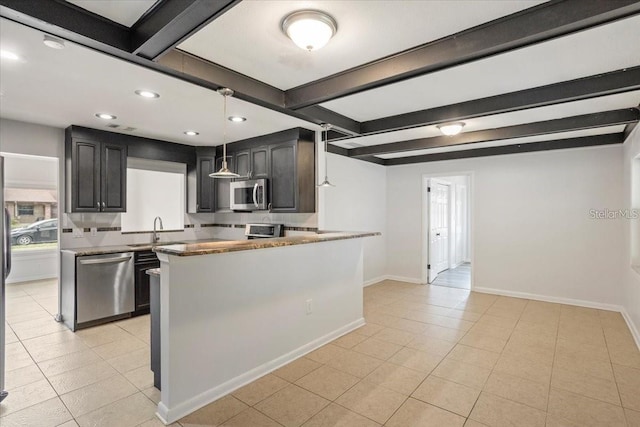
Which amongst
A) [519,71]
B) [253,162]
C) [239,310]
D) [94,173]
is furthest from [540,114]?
[94,173]

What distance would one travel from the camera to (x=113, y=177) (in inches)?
173

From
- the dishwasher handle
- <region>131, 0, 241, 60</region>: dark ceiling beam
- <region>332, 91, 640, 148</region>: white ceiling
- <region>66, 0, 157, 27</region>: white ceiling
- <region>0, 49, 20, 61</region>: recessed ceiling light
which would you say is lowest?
the dishwasher handle

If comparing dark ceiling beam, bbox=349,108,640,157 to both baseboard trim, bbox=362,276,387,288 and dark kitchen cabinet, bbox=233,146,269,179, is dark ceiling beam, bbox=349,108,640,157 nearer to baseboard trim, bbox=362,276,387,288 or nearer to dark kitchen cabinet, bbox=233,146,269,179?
dark kitchen cabinet, bbox=233,146,269,179

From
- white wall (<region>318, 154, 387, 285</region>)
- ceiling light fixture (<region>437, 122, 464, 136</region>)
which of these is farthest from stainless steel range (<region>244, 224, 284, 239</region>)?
ceiling light fixture (<region>437, 122, 464, 136</region>)

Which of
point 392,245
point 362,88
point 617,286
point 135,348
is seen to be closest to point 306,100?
point 362,88

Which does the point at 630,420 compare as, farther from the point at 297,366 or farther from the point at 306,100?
the point at 306,100

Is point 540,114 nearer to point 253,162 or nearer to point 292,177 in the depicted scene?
point 292,177

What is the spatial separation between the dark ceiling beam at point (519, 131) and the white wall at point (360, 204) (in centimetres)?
44

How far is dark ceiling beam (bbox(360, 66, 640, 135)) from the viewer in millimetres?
2562

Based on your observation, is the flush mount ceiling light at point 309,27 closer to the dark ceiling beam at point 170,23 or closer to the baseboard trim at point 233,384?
the dark ceiling beam at point 170,23

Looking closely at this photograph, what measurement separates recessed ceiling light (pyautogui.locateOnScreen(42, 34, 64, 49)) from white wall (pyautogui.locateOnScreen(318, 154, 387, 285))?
305cm

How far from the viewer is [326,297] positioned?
363 cm

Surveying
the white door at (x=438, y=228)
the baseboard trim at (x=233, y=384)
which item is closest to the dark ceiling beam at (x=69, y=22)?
the baseboard trim at (x=233, y=384)

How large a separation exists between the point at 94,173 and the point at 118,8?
3.05 metres
